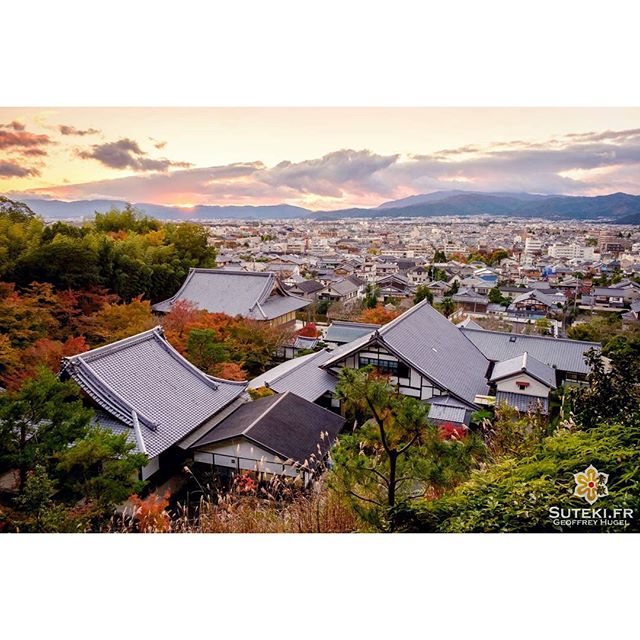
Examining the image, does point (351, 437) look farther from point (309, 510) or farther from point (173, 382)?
point (173, 382)

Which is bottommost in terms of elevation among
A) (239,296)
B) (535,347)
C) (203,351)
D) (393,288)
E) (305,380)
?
(305,380)

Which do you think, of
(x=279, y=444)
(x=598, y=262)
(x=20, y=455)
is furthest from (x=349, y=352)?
(x=20, y=455)

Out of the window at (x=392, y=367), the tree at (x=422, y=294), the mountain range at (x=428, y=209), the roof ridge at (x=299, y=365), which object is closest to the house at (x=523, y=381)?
the window at (x=392, y=367)

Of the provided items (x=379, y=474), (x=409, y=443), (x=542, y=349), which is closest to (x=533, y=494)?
(x=409, y=443)

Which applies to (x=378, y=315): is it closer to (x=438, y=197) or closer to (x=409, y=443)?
(x=438, y=197)

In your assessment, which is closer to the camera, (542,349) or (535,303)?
(542,349)

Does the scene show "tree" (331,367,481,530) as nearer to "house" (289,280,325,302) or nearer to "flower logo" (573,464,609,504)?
"flower logo" (573,464,609,504)
